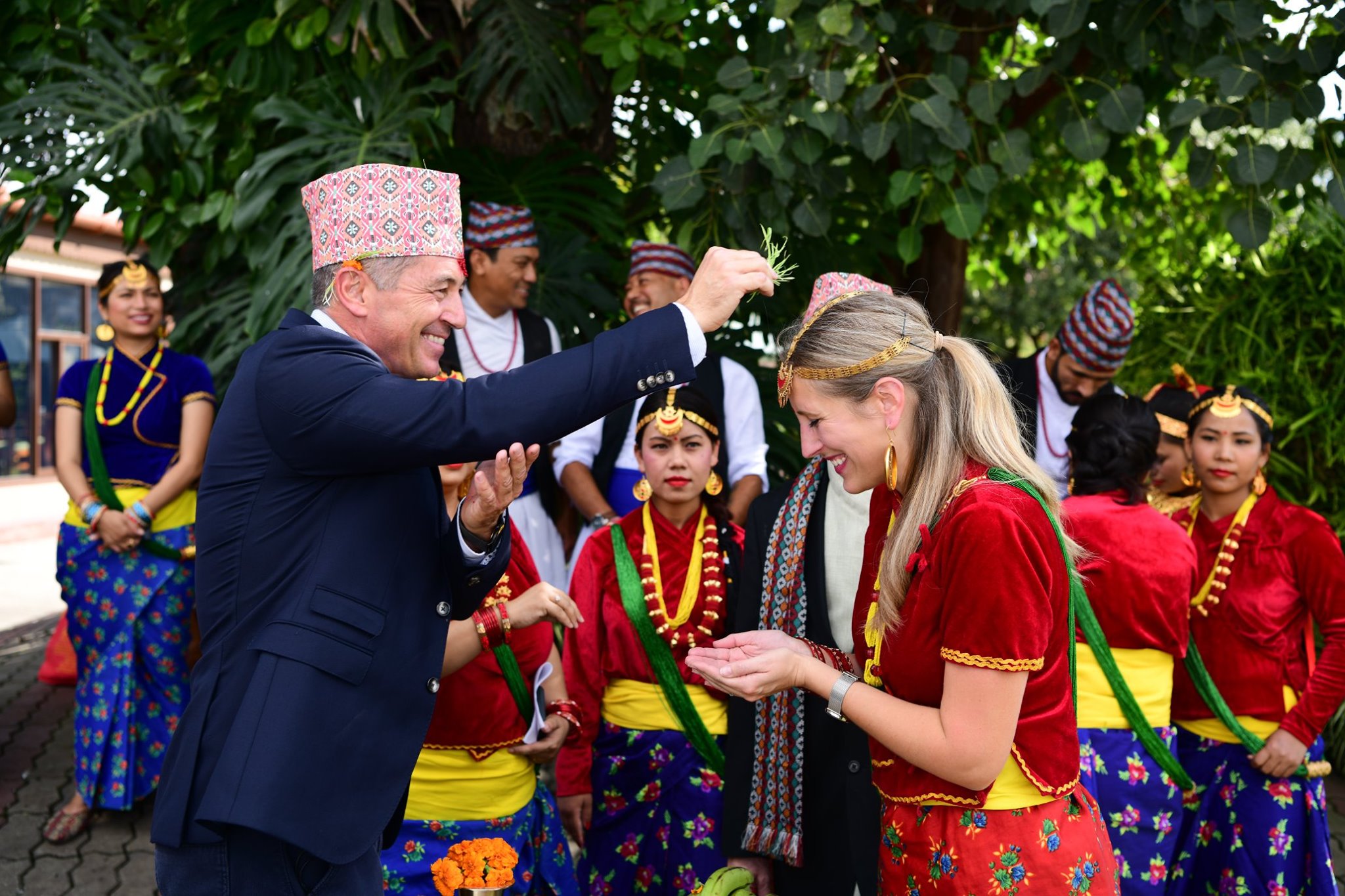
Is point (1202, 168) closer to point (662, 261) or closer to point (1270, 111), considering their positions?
point (1270, 111)

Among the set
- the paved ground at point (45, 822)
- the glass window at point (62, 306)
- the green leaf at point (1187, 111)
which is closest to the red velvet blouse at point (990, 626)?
the green leaf at point (1187, 111)

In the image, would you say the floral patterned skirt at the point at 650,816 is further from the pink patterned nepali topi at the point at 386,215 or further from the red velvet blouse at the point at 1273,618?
the pink patterned nepali topi at the point at 386,215

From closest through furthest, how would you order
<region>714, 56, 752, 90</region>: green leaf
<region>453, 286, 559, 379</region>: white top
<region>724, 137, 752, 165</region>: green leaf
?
<region>724, 137, 752, 165</region>: green leaf
<region>714, 56, 752, 90</region>: green leaf
<region>453, 286, 559, 379</region>: white top

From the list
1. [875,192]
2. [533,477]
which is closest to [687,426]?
[533,477]

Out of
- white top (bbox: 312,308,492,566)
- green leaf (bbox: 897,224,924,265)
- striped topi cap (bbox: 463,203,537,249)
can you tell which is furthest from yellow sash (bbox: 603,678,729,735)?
green leaf (bbox: 897,224,924,265)

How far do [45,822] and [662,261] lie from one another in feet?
11.1

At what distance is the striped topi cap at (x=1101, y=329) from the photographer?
4.26 metres

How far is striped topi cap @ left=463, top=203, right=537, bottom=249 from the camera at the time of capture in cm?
468

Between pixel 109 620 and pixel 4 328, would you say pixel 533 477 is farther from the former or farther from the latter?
pixel 4 328

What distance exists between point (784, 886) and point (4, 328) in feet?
52.7

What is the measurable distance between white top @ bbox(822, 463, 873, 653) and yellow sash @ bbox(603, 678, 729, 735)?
1.99ft

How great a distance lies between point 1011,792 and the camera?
196 cm

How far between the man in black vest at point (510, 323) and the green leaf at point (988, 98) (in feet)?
5.77

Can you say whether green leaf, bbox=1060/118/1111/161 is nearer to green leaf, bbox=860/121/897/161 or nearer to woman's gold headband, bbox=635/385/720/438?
green leaf, bbox=860/121/897/161
